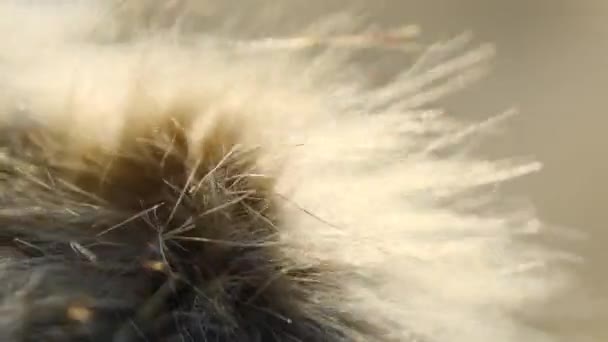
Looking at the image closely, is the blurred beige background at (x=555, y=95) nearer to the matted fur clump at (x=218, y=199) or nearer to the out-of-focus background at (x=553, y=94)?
the out-of-focus background at (x=553, y=94)

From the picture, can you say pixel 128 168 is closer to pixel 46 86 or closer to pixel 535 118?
pixel 46 86

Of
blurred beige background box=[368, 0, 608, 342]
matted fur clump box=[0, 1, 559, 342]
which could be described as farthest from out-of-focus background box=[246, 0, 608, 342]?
matted fur clump box=[0, 1, 559, 342]

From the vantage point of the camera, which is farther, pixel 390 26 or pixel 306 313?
pixel 390 26

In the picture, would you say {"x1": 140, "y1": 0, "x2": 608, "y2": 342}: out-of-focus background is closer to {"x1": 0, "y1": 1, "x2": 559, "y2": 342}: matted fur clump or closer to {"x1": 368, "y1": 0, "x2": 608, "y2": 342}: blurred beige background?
{"x1": 368, "y1": 0, "x2": 608, "y2": 342}: blurred beige background

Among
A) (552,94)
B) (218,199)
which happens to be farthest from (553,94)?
(218,199)

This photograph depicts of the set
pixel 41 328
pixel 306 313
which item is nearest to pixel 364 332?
pixel 306 313

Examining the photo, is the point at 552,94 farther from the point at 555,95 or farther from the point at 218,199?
the point at 218,199
